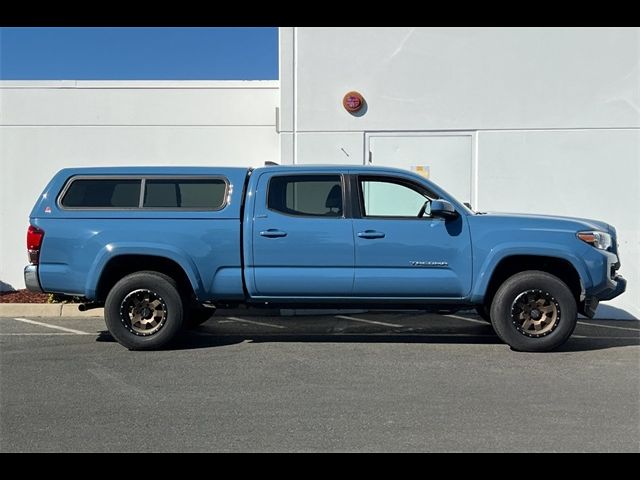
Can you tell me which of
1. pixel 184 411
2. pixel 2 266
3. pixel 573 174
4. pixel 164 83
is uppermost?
pixel 164 83

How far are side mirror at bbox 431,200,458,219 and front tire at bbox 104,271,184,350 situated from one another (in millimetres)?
2915

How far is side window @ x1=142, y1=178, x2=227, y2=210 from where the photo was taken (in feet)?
21.9

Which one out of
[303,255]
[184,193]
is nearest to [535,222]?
[303,255]

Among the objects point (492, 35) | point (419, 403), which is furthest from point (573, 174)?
point (419, 403)

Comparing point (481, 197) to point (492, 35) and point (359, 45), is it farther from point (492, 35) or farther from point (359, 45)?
point (359, 45)

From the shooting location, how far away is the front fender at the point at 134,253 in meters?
6.40

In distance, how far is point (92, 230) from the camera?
21.2 feet

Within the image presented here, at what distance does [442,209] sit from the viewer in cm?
624

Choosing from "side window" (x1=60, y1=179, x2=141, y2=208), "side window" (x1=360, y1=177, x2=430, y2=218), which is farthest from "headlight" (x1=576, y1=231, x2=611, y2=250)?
"side window" (x1=60, y1=179, x2=141, y2=208)

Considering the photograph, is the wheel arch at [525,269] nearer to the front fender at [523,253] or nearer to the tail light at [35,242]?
the front fender at [523,253]

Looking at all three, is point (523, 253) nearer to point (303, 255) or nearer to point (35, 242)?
point (303, 255)

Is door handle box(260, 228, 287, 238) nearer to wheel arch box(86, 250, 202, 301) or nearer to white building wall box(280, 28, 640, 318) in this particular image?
wheel arch box(86, 250, 202, 301)

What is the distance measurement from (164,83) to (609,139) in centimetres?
750

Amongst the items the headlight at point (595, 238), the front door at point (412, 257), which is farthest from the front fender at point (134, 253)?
the headlight at point (595, 238)
